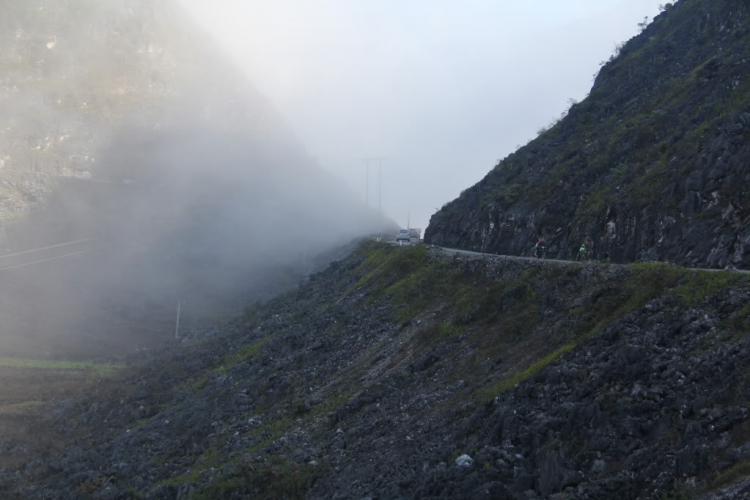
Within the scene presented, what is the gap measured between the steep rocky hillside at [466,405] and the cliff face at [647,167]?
12.9 ft

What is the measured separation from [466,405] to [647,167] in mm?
15131

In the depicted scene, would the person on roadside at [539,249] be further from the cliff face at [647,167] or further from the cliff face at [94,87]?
the cliff face at [94,87]

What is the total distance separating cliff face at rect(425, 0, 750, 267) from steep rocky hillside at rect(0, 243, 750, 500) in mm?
3934

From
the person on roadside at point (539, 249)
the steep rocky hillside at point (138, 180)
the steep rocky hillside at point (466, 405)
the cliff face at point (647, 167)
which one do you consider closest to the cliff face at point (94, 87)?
the steep rocky hillside at point (138, 180)

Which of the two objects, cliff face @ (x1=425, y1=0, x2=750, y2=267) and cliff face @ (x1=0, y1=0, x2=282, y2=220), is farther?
cliff face @ (x1=0, y1=0, x2=282, y2=220)

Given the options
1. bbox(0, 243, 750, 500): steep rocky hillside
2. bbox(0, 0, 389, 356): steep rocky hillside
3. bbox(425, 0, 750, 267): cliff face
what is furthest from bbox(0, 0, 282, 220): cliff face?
bbox(425, 0, 750, 267): cliff face

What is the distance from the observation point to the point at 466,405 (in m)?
15.4

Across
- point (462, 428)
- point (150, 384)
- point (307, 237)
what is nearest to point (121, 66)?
point (307, 237)

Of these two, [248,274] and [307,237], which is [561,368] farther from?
[307,237]

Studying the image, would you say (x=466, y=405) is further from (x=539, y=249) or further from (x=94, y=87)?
(x=94, y=87)

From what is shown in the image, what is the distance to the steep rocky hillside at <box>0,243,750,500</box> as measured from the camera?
1070 centimetres

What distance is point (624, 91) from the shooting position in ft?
124

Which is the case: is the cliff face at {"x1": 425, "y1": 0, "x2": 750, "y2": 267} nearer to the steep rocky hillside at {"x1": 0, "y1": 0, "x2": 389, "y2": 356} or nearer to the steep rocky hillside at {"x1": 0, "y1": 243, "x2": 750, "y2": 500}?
the steep rocky hillside at {"x1": 0, "y1": 243, "x2": 750, "y2": 500}

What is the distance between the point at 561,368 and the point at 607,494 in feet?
13.1
